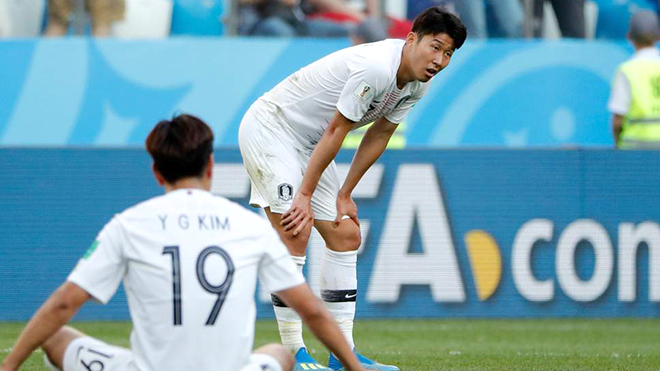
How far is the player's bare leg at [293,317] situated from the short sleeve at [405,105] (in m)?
0.77

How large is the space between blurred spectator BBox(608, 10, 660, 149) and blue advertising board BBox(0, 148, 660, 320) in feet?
1.56

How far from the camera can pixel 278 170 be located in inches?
249

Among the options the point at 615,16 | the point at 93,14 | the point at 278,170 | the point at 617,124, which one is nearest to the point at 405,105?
the point at 278,170

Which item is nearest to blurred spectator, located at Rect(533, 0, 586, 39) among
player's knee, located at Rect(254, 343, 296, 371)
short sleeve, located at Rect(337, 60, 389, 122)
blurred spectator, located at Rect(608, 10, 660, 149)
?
blurred spectator, located at Rect(608, 10, 660, 149)

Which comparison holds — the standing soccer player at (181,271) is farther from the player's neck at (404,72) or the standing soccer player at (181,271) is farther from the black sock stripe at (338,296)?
the black sock stripe at (338,296)

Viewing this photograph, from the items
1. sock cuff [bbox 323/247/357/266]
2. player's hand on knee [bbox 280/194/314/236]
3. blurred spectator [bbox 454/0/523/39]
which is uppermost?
player's hand on knee [bbox 280/194/314/236]

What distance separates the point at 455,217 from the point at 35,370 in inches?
179

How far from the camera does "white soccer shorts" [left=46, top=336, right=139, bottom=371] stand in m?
4.15

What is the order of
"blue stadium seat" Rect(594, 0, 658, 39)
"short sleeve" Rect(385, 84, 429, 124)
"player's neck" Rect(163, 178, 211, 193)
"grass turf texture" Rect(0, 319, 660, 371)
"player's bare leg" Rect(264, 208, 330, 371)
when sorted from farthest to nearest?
"blue stadium seat" Rect(594, 0, 658, 39) → "grass turf texture" Rect(0, 319, 660, 371) → "short sleeve" Rect(385, 84, 429, 124) → "player's bare leg" Rect(264, 208, 330, 371) → "player's neck" Rect(163, 178, 211, 193)

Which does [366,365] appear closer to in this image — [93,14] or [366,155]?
[366,155]

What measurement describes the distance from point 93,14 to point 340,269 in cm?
599

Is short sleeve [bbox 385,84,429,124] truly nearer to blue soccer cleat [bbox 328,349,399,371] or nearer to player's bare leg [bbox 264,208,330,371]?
player's bare leg [bbox 264,208,330,371]

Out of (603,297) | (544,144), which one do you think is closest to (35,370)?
(603,297)

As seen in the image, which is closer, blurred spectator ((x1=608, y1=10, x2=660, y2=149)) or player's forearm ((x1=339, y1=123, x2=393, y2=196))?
player's forearm ((x1=339, y1=123, x2=393, y2=196))
